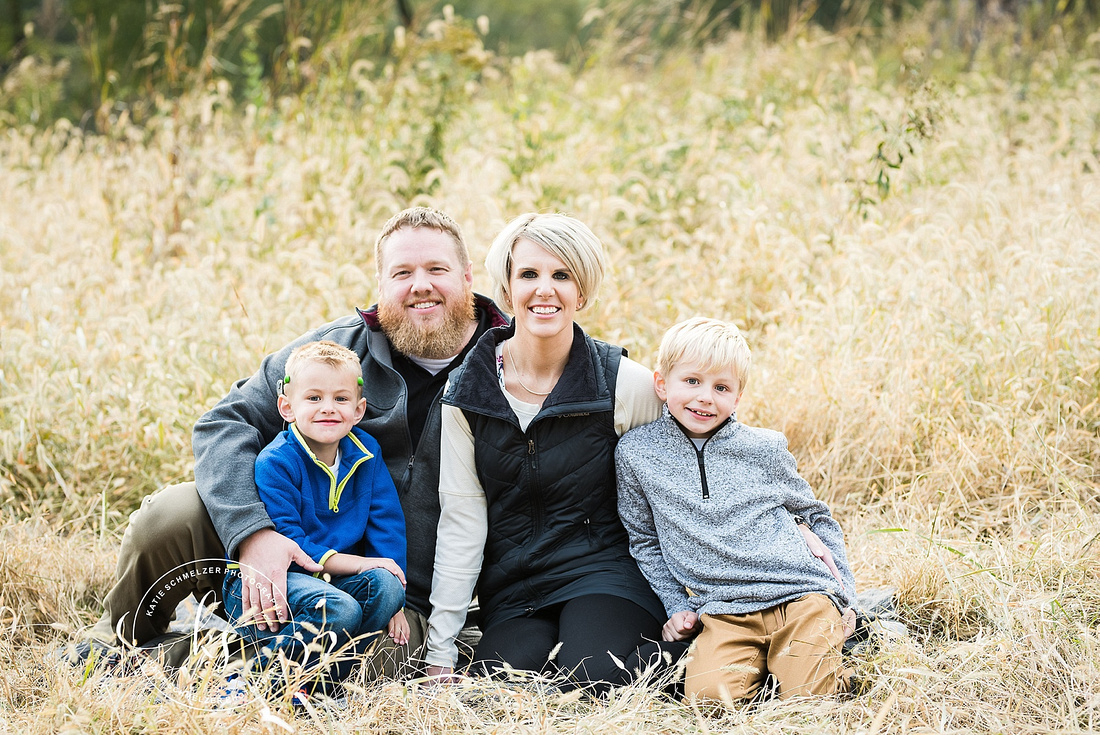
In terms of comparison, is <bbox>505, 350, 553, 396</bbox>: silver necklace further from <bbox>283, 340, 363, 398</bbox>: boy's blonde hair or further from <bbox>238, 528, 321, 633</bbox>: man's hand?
<bbox>238, 528, 321, 633</bbox>: man's hand

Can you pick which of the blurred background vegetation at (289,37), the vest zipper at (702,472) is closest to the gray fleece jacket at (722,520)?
the vest zipper at (702,472)

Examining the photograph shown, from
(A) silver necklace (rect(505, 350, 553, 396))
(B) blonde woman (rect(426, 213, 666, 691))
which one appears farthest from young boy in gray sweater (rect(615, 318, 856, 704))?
(A) silver necklace (rect(505, 350, 553, 396))

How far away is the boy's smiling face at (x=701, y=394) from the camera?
2.78 meters

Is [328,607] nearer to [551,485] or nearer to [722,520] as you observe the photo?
[551,485]

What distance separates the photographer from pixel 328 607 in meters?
2.62

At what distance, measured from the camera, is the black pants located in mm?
2660

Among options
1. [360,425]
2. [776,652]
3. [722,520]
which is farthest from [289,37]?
[776,652]

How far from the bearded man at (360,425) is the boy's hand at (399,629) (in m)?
0.07

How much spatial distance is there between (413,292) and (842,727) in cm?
190

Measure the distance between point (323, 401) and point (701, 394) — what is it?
115 cm

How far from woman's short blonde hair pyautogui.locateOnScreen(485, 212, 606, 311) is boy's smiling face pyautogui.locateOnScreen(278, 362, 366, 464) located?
22.8 inches

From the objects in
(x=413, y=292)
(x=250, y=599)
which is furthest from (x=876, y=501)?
(x=250, y=599)

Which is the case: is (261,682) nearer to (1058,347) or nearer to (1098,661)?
(1098,661)

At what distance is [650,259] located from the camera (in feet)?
18.4
